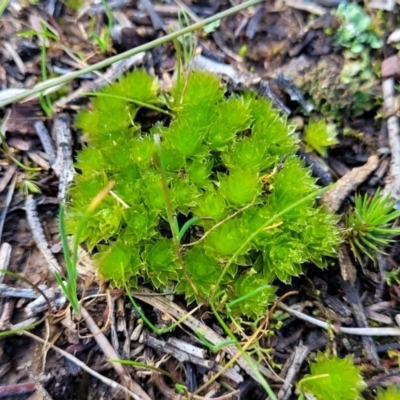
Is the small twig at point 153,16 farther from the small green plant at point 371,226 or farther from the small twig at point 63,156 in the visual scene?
the small green plant at point 371,226

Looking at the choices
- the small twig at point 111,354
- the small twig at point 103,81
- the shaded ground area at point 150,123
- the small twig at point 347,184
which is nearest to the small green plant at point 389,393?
the shaded ground area at point 150,123

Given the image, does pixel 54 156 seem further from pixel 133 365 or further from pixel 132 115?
pixel 133 365

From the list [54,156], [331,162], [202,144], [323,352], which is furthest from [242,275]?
[54,156]

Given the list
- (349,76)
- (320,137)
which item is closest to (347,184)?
(320,137)

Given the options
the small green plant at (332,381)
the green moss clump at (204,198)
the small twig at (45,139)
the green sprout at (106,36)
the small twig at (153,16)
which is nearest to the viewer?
the small green plant at (332,381)

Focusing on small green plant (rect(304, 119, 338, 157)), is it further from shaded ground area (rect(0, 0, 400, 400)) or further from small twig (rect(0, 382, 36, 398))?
small twig (rect(0, 382, 36, 398))

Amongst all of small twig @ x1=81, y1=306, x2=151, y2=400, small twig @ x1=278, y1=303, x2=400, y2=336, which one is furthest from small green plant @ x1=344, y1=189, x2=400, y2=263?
small twig @ x1=81, y1=306, x2=151, y2=400
